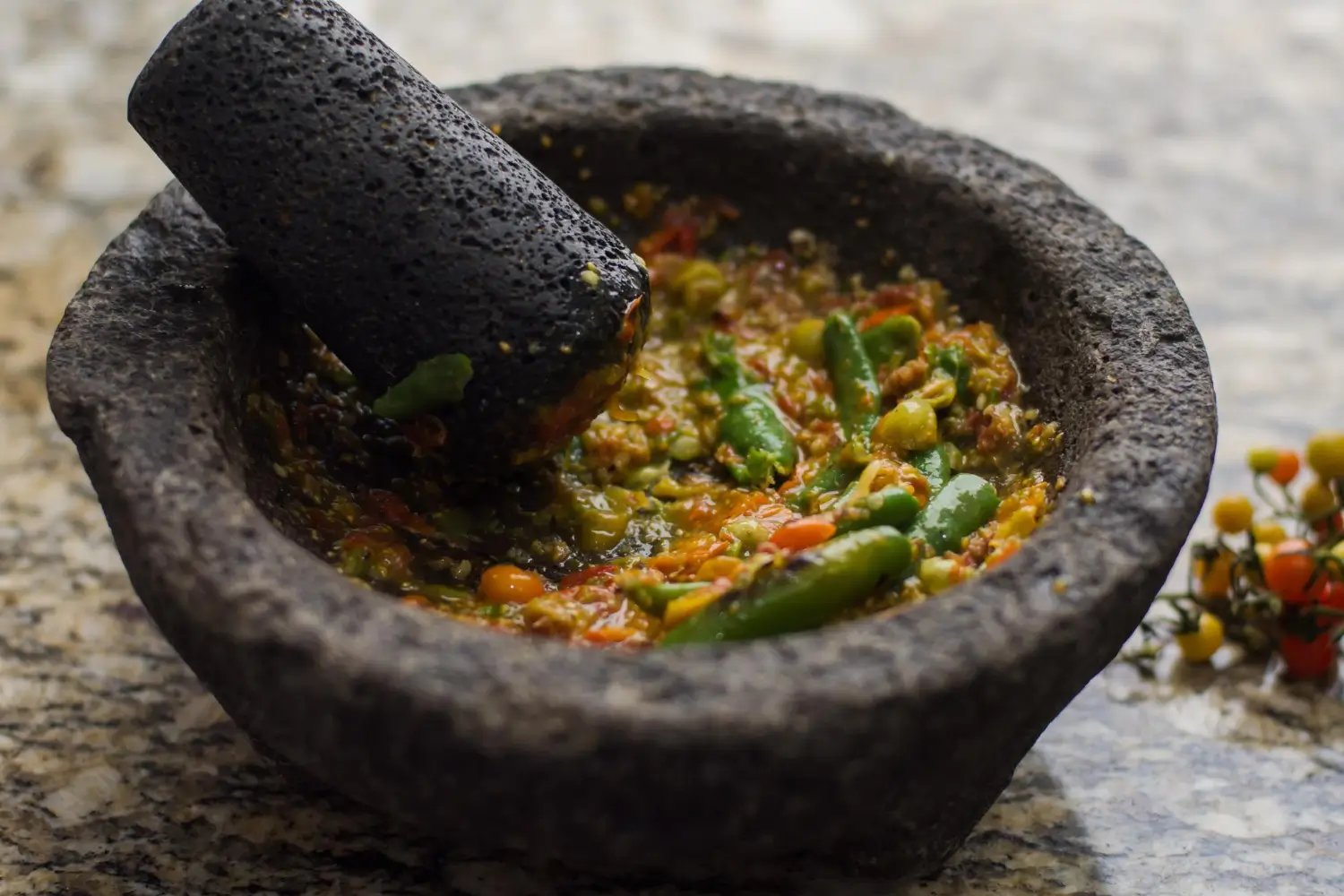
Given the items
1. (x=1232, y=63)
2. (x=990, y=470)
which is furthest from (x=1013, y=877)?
(x=1232, y=63)

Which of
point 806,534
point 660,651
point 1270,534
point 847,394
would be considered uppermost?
point 847,394

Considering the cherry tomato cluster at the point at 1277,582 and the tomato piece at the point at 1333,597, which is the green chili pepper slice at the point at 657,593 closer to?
the cherry tomato cluster at the point at 1277,582

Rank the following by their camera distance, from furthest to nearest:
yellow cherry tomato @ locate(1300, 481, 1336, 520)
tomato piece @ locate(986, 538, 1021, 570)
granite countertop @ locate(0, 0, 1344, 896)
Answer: yellow cherry tomato @ locate(1300, 481, 1336, 520) → granite countertop @ locate(0, 0, 1344, 896) → tomato piece @ locate(986, 538, 1021, 570)

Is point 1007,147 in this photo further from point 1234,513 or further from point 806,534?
point 806,534

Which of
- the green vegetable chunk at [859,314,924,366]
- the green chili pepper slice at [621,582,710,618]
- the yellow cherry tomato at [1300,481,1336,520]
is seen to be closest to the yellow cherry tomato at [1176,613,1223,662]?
the yellow cherry tomato at [1300,481,1336,520]

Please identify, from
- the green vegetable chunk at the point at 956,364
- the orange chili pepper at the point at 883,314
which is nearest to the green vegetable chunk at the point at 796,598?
the green vegetable chunk at the point at 956,364

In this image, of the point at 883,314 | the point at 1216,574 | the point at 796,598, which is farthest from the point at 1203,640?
the point at 796,598

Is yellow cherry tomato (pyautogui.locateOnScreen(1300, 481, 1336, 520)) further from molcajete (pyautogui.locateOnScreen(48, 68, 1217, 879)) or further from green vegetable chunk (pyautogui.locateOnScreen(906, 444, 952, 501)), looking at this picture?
green vegetable chunk (pyautogui.locateOnScreen(906, 444, 952, 501))
